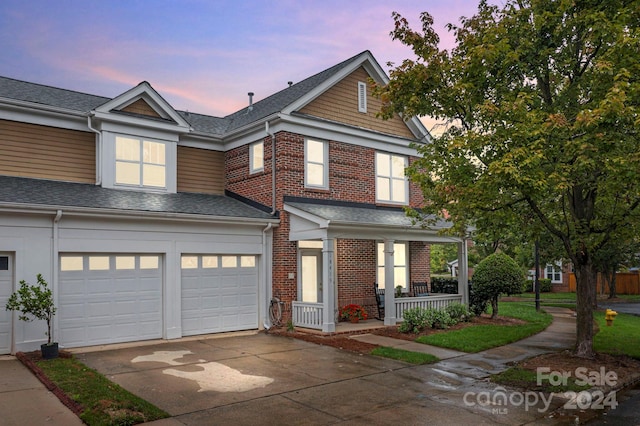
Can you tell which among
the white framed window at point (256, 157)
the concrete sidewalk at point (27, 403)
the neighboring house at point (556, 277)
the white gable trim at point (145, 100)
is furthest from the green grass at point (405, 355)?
the neighboring house at point (556, 277)

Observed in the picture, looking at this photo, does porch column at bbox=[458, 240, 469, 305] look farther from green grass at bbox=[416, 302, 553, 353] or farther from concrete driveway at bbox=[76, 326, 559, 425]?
concrete driveway at bbox=[76, 326, 559, 425]

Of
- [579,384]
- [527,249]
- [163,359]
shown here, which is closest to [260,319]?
[163,359]

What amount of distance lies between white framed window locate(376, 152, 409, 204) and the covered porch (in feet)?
3.23

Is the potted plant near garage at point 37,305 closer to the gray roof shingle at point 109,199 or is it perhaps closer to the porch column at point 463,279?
the gray roof shingle at point 109,199

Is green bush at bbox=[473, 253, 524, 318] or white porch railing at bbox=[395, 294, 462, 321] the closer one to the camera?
white porch railing at bbox=[395, 294, 462, 321]

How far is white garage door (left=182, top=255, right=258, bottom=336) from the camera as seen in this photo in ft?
47.9

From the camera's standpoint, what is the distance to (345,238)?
15586 mm

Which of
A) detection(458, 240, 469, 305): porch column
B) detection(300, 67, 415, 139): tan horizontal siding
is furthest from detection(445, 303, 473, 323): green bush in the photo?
detection(300, 67, 415, 139): tan horizontal siding

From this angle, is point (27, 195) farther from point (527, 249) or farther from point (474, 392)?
point (527, 249)

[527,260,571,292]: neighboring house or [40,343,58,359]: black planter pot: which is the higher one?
[40,343,58,359]: black planter pot

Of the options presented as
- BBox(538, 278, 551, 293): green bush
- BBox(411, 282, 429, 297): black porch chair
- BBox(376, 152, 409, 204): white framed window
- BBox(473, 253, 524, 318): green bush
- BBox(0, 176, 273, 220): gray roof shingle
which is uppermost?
BBox(376, 152, 409, 204): white framed window

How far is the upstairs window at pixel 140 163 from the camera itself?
51.8ft

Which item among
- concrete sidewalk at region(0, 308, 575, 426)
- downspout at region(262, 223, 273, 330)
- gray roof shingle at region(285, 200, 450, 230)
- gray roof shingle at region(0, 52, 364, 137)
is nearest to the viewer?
concrete sidewalk at region(0, 308, 575, 426)

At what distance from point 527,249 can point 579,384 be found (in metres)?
27.0
